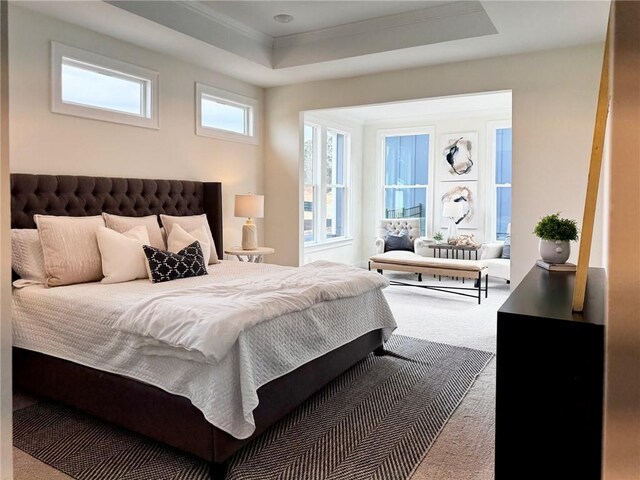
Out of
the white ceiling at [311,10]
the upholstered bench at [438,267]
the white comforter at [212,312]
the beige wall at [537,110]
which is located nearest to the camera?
the white comforter at [212,312]

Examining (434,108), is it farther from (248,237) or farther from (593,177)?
(593,177)

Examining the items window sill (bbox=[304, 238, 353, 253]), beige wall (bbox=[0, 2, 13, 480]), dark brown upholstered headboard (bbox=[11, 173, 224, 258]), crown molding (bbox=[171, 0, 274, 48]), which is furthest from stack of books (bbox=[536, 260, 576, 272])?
window sill (bbox=[304, 238, 353, 253])

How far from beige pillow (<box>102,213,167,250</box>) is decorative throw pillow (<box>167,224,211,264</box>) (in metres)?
0.10

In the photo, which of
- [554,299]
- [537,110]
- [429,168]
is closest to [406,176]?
[429,168]

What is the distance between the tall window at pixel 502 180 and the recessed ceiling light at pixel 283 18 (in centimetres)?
432

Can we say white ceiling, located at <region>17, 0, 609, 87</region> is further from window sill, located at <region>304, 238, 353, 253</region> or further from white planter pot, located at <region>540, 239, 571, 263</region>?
window sill, located at <region>304, 238, 353, 253</region>

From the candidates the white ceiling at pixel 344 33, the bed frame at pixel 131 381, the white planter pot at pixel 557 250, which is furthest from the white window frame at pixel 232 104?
the white planter pot at pixel 557 250

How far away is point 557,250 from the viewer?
256cm

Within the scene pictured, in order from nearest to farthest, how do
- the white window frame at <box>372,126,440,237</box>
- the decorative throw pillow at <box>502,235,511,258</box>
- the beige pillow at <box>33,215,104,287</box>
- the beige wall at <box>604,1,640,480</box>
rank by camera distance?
1. the beige wall at <box>604,1,640,480</box>
2. the beige pillow at <box>33,215,104,287</box>
3. the decorative throw pillow at <box>502,235,511,258</box>
4. the white window frame at <box>372,126,440,237</box>

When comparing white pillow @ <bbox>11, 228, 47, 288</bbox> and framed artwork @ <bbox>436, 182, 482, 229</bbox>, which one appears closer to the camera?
white pillow @ <bbox>11, 228, 47, 288</bbox>

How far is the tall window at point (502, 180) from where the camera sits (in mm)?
7311

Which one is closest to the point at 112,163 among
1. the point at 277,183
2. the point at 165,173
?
the point at 165,173

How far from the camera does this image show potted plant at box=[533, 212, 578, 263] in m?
2.56

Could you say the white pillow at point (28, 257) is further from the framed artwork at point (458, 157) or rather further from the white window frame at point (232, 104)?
the framed artwork at point (458, 157)
